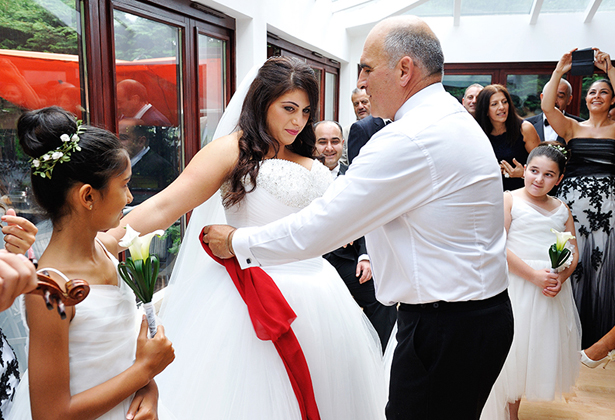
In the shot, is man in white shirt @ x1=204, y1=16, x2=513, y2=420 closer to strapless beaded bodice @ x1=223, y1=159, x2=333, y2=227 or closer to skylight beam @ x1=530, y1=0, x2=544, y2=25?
strapless beaded bodice @ x1=223, y1=159, x2=333, y2=227

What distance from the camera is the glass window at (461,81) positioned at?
746 cm

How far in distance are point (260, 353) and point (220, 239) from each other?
385 millimetres

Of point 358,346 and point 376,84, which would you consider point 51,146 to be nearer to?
point 376,84

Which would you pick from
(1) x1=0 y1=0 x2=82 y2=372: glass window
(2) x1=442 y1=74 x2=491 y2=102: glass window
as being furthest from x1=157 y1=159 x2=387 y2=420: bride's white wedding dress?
(2) x1=442 y1=74 x2=491 y2=102: glass window

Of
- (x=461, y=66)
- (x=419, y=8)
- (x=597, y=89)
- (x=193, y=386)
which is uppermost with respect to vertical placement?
(x=419, y=8)

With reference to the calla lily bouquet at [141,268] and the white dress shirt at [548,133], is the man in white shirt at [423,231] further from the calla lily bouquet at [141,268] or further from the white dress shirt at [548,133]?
the white dress shirt at [548,133]

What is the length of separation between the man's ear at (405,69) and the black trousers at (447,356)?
655mm

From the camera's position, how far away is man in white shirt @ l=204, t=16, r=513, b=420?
1.37 metres

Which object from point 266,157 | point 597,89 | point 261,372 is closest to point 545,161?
point 597,89

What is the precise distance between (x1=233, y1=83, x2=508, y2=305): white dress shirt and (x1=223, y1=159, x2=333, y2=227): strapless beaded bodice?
1.05 feet

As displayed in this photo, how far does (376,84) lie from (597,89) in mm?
2964

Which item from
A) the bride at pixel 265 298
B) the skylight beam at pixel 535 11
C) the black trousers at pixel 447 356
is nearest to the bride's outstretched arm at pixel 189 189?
the bride at pixel 265 298

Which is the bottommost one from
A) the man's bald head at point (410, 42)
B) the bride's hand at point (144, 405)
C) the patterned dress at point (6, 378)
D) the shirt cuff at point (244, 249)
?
the bride's hand at point (144, 405)

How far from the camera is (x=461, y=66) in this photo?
24.4 ft
